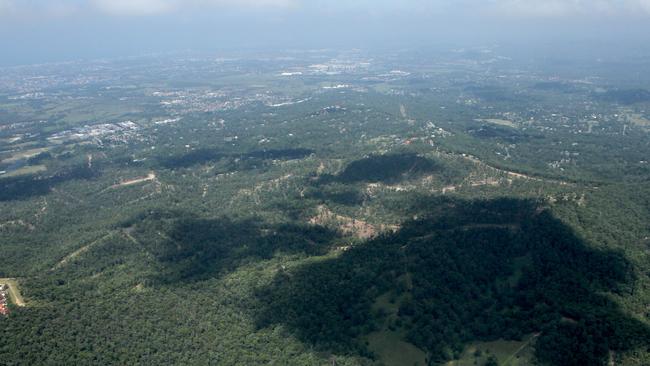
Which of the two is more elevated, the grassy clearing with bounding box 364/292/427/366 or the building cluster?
the building cluster

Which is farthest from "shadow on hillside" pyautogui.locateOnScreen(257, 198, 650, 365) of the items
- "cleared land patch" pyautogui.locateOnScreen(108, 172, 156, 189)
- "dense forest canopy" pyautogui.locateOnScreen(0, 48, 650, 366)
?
"cleared land patch" pyautogui.locateOnScreen(108, 172, 156, 189)

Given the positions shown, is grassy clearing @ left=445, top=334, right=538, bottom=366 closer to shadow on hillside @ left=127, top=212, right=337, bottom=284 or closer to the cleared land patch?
shadow on hillside @ left=127, top=212, right=337, bottom=284

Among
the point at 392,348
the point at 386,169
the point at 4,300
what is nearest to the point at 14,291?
the point at 4,300

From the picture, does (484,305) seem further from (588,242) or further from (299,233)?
(299,233)

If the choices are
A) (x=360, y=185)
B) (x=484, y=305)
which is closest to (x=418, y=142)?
(x=360, y=185)

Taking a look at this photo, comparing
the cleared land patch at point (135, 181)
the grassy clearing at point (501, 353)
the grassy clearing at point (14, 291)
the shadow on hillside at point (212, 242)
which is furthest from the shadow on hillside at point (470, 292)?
the cleared land patch at point (135, 181)

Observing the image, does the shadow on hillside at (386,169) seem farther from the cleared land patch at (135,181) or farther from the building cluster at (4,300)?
the building cluster at (4,300)
